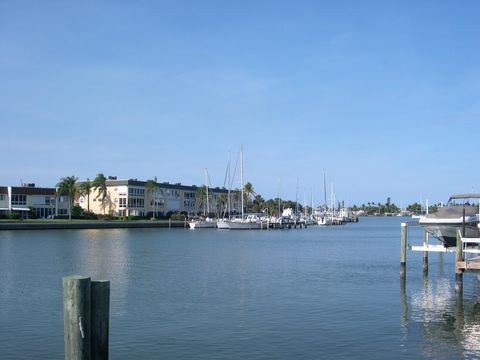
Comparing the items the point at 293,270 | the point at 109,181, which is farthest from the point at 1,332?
the point at 109,181

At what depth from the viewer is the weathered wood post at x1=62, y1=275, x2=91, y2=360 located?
1225 centimetres

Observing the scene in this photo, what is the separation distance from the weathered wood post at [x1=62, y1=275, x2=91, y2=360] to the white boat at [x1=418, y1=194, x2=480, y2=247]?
28.8 meters

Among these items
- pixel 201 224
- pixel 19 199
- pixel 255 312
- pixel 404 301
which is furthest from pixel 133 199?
pixel 255 312

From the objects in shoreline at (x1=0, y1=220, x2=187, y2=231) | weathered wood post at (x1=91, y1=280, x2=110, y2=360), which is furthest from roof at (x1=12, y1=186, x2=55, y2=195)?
weathered wood post at (x1=91, y1=280, x2=110, y2=360)

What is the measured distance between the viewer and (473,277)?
4019 centimetres

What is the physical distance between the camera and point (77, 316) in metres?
12.3

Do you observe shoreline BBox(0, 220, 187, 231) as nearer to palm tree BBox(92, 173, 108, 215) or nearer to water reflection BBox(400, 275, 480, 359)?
palm tree BBox(92, 173, 108, 215)

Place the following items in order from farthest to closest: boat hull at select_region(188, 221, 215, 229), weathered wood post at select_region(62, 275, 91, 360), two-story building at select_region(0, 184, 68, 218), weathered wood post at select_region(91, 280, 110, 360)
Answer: boat hull at select_region(188, 221, 215, 229) → two-story building at select_region(0, 184, 68, 218) → weathered wood post at select_region(91, 280, 110, 360) → weathered wood post at select_region(62, 275, 91, 360)

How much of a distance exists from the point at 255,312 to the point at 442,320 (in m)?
8.16

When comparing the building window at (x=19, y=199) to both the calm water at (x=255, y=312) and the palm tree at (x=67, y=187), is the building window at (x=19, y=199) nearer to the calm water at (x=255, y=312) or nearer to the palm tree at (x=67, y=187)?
the palm tree at (x=67, y=187)

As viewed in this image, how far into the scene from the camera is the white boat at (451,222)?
36719 millimetres

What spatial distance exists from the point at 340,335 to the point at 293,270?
23.9 meters

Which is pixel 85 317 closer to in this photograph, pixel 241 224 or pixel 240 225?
pixel 240 225

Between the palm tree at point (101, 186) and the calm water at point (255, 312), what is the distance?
337ft
